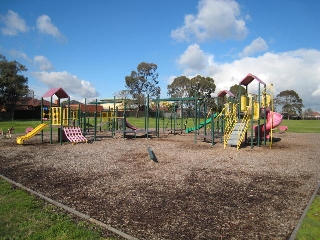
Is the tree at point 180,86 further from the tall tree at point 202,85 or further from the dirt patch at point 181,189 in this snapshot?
the dirt patch at point 181,189

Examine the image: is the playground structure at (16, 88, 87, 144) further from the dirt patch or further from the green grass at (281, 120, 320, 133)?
the green grass at (281, 120, 320, 133)

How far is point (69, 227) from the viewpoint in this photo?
4.32m

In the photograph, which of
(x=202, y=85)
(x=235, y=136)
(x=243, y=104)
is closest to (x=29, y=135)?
(x=235, y=136)

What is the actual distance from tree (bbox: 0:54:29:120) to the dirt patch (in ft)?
147

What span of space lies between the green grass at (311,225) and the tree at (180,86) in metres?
76.4

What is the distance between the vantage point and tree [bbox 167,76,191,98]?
81.1 m

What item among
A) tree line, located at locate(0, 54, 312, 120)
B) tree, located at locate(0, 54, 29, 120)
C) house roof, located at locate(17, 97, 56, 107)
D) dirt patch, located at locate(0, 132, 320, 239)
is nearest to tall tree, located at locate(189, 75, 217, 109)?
tree line, located at locate(0, 54, 312, 120)

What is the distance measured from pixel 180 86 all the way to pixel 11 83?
156 feet

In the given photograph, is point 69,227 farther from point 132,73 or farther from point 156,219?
point 132,73

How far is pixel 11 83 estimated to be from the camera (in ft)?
163

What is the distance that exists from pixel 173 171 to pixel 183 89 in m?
75.2

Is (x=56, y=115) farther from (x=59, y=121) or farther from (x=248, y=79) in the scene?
(x=248, y=79)

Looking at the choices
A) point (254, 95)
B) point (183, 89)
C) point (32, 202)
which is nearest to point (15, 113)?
point (183, 89)

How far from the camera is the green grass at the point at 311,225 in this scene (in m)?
4.08
